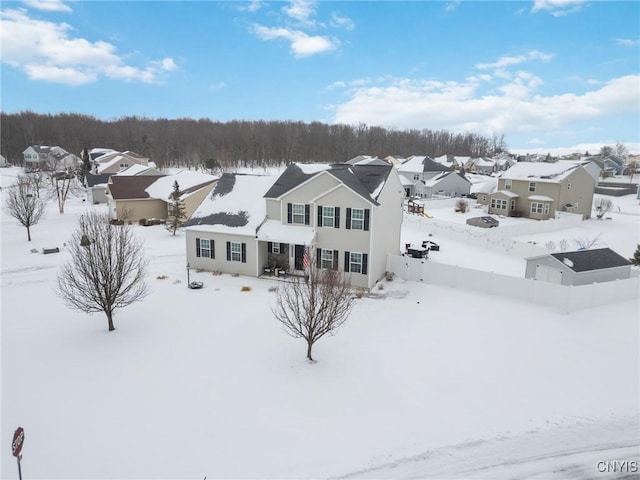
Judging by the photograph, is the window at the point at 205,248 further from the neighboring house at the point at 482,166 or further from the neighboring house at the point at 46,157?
the neighboring house at the point at 482,166

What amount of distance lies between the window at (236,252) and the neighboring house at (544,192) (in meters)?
38.5

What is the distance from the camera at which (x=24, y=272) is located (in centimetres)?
2666

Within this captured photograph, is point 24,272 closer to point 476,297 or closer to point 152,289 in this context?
point 152,289

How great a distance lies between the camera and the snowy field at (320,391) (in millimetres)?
11133

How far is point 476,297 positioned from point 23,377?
21370mm

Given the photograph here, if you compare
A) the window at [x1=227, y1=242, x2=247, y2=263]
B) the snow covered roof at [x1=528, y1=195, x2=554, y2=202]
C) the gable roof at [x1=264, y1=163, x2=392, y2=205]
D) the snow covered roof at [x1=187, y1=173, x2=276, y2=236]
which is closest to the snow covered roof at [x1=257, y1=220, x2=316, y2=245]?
the snow covered roof at [x1=187, y1=173, x2=276, y2=236]

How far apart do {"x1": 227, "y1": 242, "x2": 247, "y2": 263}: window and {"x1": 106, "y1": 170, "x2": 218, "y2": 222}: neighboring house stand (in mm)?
18677

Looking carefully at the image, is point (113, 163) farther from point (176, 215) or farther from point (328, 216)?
point (328, 216)

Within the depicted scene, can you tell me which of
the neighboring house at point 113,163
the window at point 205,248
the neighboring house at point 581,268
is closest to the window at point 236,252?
the window at point 205,248

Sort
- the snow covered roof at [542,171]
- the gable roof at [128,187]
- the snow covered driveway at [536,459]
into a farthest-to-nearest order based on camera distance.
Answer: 1. the snow covered roof at [542,171]
2. the gable roof at [128,187]
3. the snow covered driveway at [536,459]

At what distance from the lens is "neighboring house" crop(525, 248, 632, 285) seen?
73.0 feet

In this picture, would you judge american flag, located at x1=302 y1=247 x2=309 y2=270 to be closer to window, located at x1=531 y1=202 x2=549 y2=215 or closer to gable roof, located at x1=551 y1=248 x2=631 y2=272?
gable roof, located at x1=551 y1=248 x2=631 y2=272

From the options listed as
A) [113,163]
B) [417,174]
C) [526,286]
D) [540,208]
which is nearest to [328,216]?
[526,286]

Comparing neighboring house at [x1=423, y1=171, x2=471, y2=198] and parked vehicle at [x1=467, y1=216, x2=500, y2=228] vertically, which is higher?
neighboring house at [x1=423, y1=171, x2=471, y2=198]
